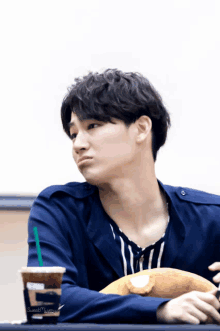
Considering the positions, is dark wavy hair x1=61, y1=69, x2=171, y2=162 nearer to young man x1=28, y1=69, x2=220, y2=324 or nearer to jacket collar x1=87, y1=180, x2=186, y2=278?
young man x1=28, y1=69, x2=220, y2=324

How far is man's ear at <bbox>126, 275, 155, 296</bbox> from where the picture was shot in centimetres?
100

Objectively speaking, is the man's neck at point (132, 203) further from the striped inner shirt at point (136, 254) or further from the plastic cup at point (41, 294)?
the plastic cup at point (41, 294)

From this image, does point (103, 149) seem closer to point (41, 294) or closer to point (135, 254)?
point (135, 254)

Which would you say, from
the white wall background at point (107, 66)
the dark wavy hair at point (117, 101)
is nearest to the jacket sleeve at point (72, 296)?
the dark wavy hair at point (117, 101)

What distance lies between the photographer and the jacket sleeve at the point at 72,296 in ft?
2.78

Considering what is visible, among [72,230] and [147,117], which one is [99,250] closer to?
[72,230]

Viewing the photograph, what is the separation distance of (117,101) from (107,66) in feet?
2.36

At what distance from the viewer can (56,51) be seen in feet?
6.42

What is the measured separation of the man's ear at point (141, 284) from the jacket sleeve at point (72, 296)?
0.30ft

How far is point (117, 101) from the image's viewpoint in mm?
1268

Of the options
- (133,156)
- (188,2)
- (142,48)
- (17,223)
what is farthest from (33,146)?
(188,2)

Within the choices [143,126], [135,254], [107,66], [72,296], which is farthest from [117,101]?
[107,66]

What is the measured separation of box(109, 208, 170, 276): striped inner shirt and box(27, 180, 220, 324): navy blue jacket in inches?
0.6

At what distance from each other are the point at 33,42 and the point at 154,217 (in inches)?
40.5
